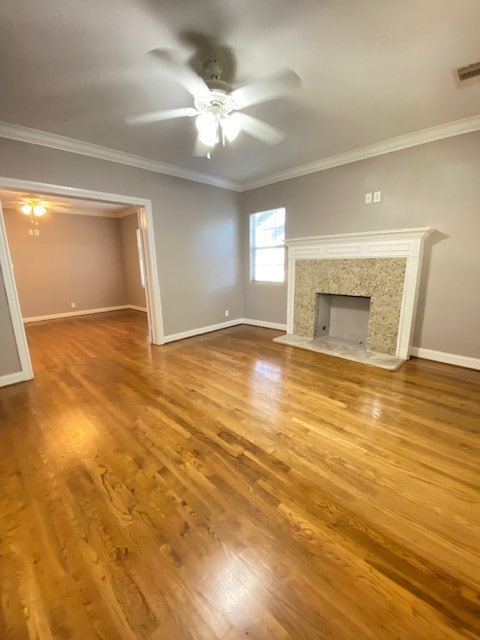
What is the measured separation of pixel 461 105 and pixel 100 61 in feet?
10.1

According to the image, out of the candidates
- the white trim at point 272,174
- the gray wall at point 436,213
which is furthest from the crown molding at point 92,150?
the gray wall at point 436,213

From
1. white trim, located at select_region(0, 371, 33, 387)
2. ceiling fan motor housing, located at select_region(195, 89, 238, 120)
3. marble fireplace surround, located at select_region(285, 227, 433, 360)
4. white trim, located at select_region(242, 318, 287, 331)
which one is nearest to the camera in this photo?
ceiling fan motor housing, located at select_region(195, 89, 238, 120)

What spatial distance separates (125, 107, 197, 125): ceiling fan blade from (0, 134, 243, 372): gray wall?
1.00 metres

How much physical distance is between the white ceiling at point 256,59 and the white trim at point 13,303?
3.92ft

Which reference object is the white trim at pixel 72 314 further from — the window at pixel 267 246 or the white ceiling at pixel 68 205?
the window at pixel 267 246

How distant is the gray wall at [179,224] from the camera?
9.79 ft

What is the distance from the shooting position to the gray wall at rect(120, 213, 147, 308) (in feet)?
23.6

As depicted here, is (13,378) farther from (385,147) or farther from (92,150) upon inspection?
(385,147)

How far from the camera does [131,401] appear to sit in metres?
2.59

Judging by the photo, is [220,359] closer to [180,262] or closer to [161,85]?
[180,262]

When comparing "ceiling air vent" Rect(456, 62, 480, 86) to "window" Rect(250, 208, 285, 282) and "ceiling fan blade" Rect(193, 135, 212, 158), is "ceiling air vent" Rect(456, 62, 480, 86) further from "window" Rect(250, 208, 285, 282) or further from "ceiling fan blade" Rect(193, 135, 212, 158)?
"window" Rect(250, 208, 285, 282)

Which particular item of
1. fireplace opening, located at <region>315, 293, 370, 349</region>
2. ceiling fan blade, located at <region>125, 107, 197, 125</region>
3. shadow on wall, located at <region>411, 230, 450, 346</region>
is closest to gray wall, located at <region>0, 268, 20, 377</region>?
ceiling fan blade, located at <region>125, 107, 197, 125</region>

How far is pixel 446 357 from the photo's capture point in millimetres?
3320

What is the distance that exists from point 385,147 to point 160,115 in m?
2.68
